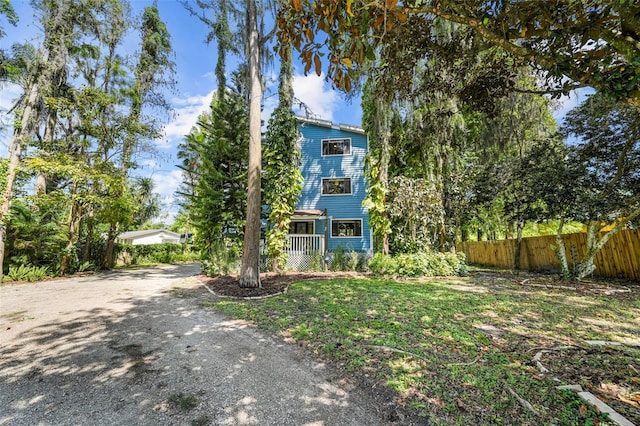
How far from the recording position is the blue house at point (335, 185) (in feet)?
48.9

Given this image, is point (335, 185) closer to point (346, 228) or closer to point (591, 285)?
point (346, 228)

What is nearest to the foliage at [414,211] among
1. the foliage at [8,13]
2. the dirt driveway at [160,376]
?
the dirt driveway at [160,376]

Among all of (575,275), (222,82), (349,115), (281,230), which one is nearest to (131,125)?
(222,82)

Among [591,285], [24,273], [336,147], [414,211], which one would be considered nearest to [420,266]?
[414,211]

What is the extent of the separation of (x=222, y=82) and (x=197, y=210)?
555cm

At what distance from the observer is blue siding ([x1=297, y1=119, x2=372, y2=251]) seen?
1494cm

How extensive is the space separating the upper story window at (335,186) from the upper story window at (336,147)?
1.61 m

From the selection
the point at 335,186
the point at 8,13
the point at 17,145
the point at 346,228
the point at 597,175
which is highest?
the point at 8,13

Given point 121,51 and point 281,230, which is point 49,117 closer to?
point 121,51

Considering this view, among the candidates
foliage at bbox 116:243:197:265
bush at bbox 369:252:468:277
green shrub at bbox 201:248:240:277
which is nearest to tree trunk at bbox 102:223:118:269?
foliage at bbox 116:243:197:265

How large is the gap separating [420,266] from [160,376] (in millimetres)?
9416

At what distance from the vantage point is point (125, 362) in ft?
10.5

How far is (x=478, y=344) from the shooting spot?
3545 millimetres

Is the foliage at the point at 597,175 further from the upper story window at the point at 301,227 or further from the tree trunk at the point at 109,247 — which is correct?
the tree trunk at the point at 109,247
